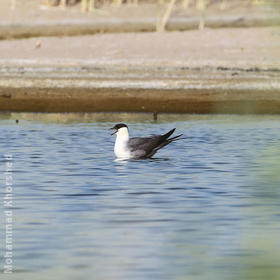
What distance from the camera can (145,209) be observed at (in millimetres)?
10250

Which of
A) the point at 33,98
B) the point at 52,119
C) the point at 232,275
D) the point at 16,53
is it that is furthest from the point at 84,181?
the point at 16,53

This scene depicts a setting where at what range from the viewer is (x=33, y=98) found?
85.5ft

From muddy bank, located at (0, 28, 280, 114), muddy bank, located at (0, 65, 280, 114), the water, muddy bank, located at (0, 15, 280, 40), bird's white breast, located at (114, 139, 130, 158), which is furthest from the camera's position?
muddy bank, located at (0, 15, 280, 40)

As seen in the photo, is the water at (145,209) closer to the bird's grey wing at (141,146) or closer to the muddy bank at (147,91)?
the bird's grey wing at (141,146)

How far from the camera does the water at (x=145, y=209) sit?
7059 mm

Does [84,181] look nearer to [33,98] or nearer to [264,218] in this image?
[264,218]

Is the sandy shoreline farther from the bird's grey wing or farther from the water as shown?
the bird's grey wing

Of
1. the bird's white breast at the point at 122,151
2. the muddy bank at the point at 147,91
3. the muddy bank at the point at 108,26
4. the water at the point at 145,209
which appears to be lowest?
the water at the point at 145,209

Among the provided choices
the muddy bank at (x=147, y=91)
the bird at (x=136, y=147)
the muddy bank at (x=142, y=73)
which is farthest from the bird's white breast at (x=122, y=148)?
the muddy bank at (x=147, y=91)

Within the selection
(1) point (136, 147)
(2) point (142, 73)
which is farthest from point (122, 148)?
(2) point (142, 73)

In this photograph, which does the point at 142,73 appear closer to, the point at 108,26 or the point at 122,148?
the point at 108,26

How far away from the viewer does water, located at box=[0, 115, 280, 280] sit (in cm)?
706

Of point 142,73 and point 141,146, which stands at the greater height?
→ point 142,73

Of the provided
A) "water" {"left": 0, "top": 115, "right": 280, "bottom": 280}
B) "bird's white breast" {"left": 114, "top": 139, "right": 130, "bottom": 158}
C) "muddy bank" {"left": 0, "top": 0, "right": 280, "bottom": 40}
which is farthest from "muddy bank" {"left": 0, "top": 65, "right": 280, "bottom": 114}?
"muddy bank" {"left": 0, "top": 0, "right": 280, "bottom": 40}
